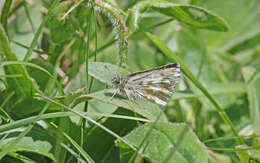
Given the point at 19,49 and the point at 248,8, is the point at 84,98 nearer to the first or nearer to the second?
the point at 19,49

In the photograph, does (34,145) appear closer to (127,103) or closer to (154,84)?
(127,103)

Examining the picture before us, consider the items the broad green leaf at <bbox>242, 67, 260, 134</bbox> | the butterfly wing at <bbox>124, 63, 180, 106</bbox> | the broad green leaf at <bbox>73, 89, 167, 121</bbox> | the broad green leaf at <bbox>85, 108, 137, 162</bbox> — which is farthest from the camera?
the broad green leaf at <bbox>242, 67, 260, 134</bbox>

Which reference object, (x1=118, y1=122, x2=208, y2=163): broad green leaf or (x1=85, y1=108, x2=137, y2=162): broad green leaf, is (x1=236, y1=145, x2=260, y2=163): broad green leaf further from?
(x1=85, y1=108, x2=137, y2=162): broad green leaf

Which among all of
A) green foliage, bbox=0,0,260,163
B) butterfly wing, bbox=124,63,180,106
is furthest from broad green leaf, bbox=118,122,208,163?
butterfly wing, bbox=124,63,180,106

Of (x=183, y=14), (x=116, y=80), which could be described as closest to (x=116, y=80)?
(x=116, y=80)

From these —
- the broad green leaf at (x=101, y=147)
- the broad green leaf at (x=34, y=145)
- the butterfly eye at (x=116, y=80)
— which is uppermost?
the butterfly eye at (x=116, y=80)

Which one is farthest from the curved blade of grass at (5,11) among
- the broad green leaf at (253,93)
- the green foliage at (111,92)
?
the broad green leaf at (253,93)

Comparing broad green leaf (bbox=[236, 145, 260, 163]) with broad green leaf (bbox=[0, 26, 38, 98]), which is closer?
broad green leaf (bbox=[236, 145, 260, 163])

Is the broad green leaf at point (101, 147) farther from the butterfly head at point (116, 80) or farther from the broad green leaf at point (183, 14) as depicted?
the broad green leaf at point (183, 14)
